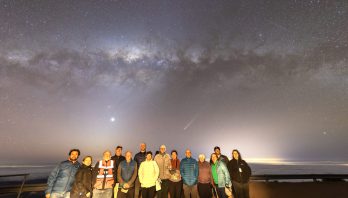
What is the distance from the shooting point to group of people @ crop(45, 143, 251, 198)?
259 inches

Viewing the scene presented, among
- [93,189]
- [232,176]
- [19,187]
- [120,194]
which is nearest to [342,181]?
[232,176]

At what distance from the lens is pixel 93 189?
21.0ft

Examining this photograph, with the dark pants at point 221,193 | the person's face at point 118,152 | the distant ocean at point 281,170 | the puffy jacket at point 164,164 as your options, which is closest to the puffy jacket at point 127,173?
the person's face at point 118,152

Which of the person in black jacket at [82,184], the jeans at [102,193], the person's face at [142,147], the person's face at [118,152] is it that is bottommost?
the jeans at [102,193]

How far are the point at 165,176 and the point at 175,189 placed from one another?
0.60 metres

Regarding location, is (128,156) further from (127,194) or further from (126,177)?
(127,194)

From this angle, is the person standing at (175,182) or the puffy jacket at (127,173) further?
the person standing at (175,182)

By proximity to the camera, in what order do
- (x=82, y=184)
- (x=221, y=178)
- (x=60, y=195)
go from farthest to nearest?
(x=221, y=178), (x=82, y=184), (x=60, y=195)

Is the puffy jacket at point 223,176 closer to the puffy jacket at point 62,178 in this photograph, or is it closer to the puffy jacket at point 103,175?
the puffy jacket at point 103,175

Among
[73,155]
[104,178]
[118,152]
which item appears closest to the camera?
[73,155]

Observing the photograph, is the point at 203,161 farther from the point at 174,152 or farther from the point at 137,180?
the point at 137,180

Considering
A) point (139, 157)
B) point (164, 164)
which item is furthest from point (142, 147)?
point (164, 164)

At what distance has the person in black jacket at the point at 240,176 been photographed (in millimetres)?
7500

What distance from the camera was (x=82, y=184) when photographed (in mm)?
6016
